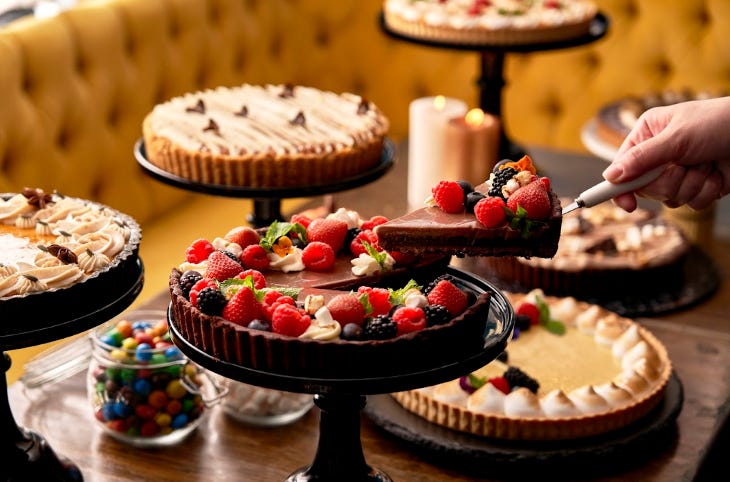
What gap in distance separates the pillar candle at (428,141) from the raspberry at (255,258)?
1456 mm

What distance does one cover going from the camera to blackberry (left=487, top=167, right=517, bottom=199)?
66.5 inches

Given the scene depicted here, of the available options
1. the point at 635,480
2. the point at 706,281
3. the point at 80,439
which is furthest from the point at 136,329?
the point at 706,281

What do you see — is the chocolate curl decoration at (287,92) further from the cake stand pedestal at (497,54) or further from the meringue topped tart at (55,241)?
the meringue topped tart at (55,241)

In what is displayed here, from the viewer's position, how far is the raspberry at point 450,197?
1.69 m

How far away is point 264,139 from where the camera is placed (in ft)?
7.84

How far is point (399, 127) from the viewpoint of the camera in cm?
466

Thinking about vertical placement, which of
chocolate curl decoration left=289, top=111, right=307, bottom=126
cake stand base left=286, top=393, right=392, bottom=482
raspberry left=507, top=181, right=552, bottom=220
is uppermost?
raspberry left=507, top=181, right=552, bottom=220

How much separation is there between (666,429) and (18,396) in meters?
1.23

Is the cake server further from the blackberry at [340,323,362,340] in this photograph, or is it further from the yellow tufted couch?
the yellow tufted couch

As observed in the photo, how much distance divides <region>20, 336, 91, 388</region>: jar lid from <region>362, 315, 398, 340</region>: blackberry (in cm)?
92

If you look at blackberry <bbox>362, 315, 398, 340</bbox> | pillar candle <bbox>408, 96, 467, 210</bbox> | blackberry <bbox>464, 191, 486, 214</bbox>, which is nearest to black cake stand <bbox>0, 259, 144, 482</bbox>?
blackberry <bbox>362, 315, 398, 340</bbox>

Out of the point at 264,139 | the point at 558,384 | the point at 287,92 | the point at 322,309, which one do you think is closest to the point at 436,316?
the point at 322,309

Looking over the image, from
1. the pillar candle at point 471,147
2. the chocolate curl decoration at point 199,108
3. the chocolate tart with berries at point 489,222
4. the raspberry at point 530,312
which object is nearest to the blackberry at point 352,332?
the chocolate tart with berries at point 489,222

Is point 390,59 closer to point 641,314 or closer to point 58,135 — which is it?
point 58,135
